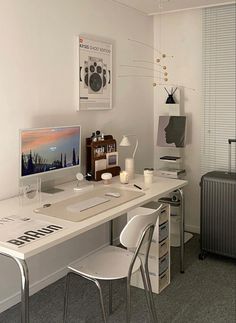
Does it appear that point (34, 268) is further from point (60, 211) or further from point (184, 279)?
point (184, 279)

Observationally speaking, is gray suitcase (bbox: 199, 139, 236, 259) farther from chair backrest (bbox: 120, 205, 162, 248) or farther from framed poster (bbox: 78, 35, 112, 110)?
chair backrest (bbox: 120, 205, 162, 248)

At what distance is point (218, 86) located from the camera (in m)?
3.74

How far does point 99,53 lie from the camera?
3.19 m

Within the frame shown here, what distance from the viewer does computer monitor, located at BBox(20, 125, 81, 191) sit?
7.78ft

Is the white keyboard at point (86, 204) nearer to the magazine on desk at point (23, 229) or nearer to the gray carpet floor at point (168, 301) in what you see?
the magazine on desk at point (23, 229)

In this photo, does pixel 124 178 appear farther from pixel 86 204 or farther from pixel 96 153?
pixel 86 204

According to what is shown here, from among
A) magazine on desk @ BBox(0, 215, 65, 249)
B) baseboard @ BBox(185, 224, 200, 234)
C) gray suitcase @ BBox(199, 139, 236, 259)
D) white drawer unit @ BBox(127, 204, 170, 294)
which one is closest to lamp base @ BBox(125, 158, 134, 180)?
white drawer unit @ BBox(127, 204, 170, 294)

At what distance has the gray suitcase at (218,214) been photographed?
3209 millimetres

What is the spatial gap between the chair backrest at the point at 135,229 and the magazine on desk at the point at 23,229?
12.9 inches

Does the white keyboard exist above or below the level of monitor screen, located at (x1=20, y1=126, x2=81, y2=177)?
below

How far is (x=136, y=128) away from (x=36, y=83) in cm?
146

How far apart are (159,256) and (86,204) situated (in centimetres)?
84

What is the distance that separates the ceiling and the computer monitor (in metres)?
1.47

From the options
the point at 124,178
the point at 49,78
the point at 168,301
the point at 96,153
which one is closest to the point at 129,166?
the point at 124,178
